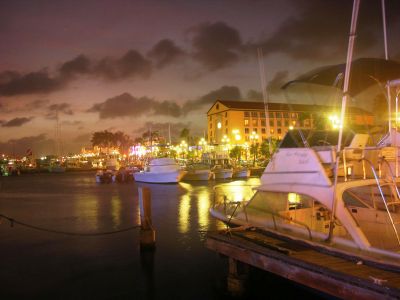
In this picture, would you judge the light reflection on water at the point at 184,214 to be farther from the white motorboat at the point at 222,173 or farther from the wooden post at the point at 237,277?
the white motorboat at the point at 222,173

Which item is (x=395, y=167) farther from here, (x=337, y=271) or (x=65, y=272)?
(x=65, y=272)

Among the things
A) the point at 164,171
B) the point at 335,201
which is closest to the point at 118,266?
the point at 335,201

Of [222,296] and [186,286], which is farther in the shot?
[186,286]

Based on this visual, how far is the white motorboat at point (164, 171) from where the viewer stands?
5447 centimetres

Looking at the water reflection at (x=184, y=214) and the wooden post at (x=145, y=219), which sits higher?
the wooden post at (x=145, y=219)

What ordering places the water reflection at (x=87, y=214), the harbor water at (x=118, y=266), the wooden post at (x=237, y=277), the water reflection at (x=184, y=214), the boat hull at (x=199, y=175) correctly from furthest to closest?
the boat hull at (x=199, y=175) → the water reflection at (x=87, y=214) → the water reflection at (x=184, y=214) → the harbor water at (x=118, y=266) → the wooden post at (x=237, y=277)

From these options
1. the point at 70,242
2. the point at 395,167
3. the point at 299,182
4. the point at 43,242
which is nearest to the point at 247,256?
the point at 299,182

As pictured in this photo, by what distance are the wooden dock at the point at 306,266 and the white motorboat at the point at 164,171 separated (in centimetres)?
4361

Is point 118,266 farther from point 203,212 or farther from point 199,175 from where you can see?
point 199,175

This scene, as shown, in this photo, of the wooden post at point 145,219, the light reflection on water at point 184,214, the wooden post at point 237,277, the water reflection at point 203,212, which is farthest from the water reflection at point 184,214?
the wooden post at point 237,277

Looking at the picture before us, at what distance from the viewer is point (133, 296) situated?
11648mm

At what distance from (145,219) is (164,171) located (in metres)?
40.0

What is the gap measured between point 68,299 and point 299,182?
306 inches

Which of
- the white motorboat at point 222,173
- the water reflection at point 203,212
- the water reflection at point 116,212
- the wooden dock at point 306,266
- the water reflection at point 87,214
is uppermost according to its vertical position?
the wooden dock at point 306,266
